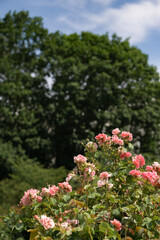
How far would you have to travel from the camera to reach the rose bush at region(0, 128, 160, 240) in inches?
95.3

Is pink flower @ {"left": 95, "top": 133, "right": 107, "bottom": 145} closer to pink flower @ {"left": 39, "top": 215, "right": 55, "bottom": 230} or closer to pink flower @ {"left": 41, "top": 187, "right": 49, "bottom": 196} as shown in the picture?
pink flower @ {"left": 41, "top": 187, "right": 49, "bottom": 196}

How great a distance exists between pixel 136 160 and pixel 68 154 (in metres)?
13.2

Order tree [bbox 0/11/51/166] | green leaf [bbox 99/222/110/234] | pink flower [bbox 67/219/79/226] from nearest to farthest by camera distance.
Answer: green leaf [bbox 99/222/110/234]
pink flower [bbox 67/219/79/226]
tree [bbox 0/11/51/166]

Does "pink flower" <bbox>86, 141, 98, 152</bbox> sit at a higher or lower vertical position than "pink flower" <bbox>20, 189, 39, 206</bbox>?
higher

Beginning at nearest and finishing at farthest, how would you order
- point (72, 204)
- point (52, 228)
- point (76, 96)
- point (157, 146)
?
point (52, 228)
point (72, 204)
point (76, 96)
point (157, 146)

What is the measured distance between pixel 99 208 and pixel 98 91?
40.9 feet

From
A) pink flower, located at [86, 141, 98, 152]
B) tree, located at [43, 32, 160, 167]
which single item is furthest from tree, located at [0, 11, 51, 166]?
pink flower, located at [86, 141, 98, 152]

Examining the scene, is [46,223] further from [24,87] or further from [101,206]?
[24,87]

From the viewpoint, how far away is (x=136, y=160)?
3137mm

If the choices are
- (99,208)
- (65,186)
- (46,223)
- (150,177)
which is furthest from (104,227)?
(150,177)

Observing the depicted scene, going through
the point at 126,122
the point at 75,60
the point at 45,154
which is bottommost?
the point at 45,154

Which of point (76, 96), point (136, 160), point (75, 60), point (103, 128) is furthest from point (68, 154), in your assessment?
point (136, 160)

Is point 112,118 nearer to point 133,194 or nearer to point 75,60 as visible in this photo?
point 75,60

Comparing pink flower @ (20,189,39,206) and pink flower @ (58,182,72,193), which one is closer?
pink flower @ (20,189,39,206)
